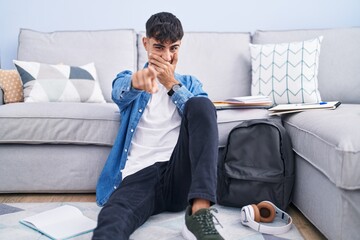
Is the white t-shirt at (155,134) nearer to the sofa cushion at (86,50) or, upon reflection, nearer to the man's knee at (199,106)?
the man's knee at (199,106)

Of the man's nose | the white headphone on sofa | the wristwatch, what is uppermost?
the man's nose

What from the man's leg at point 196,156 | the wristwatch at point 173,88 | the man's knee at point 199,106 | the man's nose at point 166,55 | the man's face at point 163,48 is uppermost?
the man's face at point 163,48

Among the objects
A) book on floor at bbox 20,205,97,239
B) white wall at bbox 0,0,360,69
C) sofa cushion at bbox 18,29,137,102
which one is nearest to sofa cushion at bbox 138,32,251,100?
sofa cushion at bbox 18,29,137,102

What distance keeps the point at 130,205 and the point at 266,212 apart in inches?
21.1

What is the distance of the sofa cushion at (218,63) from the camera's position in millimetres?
2293

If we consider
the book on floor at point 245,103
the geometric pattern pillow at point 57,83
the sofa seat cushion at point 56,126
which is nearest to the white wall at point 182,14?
the geometric pattern pillow at point 57,83

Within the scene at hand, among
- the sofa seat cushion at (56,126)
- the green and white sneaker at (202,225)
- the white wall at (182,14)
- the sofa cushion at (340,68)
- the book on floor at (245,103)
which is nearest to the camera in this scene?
the green and white sneaker at (202,225)

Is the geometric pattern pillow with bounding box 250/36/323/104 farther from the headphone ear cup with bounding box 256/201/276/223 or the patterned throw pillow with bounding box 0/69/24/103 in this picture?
the patterned throw pillow with bounding box 0/69/24/103

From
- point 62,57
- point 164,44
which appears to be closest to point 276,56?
point 164,44

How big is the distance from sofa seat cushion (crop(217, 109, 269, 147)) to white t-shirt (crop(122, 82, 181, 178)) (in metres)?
0.28

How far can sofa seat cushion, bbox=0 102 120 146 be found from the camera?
65.9 inches

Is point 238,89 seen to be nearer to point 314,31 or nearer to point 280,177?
point 314,31

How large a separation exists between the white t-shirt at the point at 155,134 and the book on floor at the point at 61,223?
230mm

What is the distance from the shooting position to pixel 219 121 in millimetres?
1696
